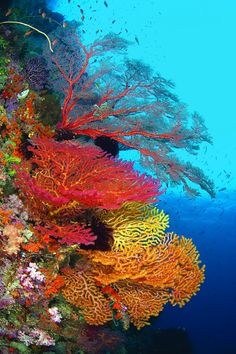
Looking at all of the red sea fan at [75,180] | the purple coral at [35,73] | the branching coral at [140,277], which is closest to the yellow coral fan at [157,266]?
the branching coral at [140,277]

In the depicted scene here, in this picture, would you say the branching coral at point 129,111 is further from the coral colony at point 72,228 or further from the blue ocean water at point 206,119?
the blue ocean water at point 206,119

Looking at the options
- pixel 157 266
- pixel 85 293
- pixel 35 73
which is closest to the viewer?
pixel 157 266

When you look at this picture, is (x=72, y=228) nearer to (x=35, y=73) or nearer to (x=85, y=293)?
(x=85, y=293)

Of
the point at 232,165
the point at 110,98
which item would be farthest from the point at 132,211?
the point at 232,165

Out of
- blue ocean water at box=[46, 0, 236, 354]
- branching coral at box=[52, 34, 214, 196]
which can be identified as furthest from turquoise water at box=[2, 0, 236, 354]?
branching coral at box=[52, 34, 214, 196]

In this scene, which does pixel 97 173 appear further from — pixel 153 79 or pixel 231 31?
pixel 231 31

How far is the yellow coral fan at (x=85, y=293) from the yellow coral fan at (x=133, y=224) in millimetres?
682

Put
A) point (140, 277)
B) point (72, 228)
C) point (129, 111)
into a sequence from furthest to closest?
1. point (129, 111)
2. point (140, 277)
3. point (72, 228)

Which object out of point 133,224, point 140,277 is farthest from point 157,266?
point 133,224

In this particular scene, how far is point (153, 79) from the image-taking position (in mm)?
7297

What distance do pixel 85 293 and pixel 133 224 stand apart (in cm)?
125

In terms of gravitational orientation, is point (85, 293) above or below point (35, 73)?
below

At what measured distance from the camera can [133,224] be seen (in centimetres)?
442

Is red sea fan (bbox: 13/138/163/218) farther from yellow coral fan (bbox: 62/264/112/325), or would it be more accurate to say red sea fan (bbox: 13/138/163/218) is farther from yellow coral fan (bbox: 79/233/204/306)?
yellow coral fan (bbox: 62/264/112/325)
